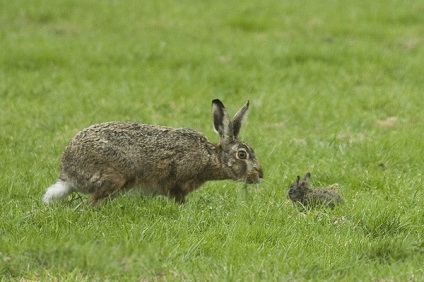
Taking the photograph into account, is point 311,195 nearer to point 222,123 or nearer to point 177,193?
point 222,123

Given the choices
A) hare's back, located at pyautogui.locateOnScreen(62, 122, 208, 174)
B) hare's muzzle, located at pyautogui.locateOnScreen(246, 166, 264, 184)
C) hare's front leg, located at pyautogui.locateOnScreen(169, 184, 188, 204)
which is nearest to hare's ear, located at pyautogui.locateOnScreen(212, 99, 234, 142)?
hare's back, located at pyautogui.locateOnScreen(62, 122, 208, 174)

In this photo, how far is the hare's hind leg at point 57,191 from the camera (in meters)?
8.54

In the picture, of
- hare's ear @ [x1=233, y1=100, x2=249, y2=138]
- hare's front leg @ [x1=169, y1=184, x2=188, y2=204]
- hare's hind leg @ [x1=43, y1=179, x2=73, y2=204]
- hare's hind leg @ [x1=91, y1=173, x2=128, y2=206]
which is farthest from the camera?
hare's ear @ [x1=233, y1=100, x2=249, y2=138]

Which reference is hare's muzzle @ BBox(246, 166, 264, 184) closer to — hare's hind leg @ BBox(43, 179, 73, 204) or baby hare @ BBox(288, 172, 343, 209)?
baby hare @ BBox(288, 172, 343, 209)

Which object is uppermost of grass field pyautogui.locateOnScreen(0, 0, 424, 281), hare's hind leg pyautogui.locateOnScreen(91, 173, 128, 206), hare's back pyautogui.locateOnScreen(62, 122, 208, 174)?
hare's back pyautogui.locateOnScreen(62, 122, 208, 174)

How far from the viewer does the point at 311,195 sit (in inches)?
346

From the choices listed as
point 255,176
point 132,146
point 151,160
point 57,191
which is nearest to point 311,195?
point 255,176

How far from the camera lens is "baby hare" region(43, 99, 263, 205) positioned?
8453mm

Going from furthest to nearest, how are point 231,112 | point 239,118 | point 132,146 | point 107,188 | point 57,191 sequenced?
point 231,112 → point 239,118 → point 132,146 → point 57,191 → point 107,188

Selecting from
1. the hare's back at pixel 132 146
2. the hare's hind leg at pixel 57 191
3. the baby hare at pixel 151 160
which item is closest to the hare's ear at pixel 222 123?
the baby hare at pixel 151 160

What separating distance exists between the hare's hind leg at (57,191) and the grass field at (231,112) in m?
Answer: 0.16

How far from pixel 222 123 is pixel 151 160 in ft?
3.15

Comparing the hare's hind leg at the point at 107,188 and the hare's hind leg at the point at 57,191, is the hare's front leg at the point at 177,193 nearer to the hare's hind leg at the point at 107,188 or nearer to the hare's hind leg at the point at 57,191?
the hare's hind leg at the point at 107,188

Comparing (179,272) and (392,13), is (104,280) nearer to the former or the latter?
(179,272)
